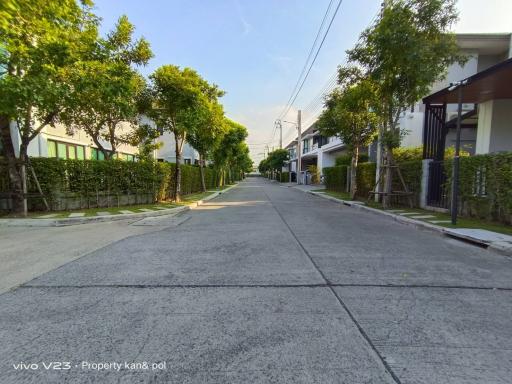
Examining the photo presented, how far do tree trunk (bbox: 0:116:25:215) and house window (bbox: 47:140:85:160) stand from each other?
4.41m

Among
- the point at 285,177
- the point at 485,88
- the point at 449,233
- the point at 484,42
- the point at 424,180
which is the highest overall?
the point at 484,42

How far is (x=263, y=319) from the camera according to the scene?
3.01 meters

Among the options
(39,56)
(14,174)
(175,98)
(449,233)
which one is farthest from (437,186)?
(14,174)

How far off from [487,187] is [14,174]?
50.9 feet

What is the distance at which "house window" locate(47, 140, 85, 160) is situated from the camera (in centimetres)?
1514

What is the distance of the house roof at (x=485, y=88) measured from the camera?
9.27 m

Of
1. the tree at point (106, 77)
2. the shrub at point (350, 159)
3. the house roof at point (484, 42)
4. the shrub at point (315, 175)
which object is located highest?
the house roof at point (484, 42)

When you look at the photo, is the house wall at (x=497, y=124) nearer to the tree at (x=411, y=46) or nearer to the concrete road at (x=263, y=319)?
the tree at (x=411, y=46)

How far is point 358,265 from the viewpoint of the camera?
15.9 ft

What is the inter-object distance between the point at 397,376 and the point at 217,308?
1.88 m

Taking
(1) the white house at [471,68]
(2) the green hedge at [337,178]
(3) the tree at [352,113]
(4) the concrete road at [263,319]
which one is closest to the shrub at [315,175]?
(2) the green hedge at [337,178]

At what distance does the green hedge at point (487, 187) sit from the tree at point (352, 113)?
5.33 metres

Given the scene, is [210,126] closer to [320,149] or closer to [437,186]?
[437,186]

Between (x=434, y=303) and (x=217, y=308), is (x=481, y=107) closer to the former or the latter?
(x=434, y=303)
